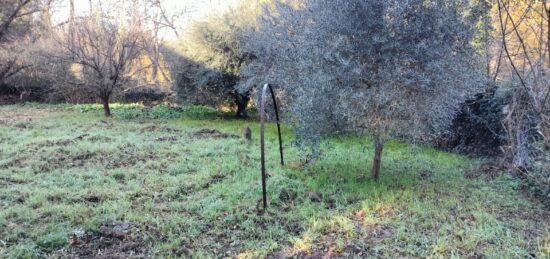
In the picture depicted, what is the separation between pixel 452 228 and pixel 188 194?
306 cm

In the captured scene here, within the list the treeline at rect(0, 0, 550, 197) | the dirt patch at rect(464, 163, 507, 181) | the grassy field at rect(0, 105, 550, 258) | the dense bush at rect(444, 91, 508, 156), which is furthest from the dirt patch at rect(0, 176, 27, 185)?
the dense bush at rect(444, 91, 508, 156)

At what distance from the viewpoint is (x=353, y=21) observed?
4754 millimetres

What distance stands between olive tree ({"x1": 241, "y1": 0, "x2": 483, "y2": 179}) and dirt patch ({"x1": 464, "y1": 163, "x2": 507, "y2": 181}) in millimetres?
1573

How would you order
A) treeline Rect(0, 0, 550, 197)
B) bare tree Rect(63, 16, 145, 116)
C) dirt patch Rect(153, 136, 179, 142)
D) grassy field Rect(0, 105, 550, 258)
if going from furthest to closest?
bare tree Rect(63, 16, 145, 116), dirt patch Rect(153, 136, 179, 142), treeline Rect(0, 0, 550, 197), grassy field Rect(0, 105, 550, 258)

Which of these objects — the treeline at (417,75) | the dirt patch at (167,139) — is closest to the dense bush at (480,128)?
the treeline at (417,75)

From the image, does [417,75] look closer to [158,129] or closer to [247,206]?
[247,206]

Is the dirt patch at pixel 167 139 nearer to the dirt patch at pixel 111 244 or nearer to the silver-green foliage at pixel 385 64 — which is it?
the silver-green foliage at pixel 385 64

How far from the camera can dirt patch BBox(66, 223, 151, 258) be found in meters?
3.47

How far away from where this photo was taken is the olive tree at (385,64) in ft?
15.2

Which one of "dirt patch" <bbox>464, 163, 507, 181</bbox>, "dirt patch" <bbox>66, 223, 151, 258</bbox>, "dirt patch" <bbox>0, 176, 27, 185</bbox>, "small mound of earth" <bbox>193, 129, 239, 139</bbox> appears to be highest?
"small mound of earth" <bbox>193, 129, 239, 139</bbox>

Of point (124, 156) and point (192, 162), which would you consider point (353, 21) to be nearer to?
point (192, 162)

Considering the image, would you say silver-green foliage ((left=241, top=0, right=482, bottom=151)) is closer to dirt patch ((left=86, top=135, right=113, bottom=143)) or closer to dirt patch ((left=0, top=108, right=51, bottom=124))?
dirt patch ((left=86, top=135, right=113, bottom=143))

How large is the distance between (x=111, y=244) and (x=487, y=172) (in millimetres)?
5593

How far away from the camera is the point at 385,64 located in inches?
187
